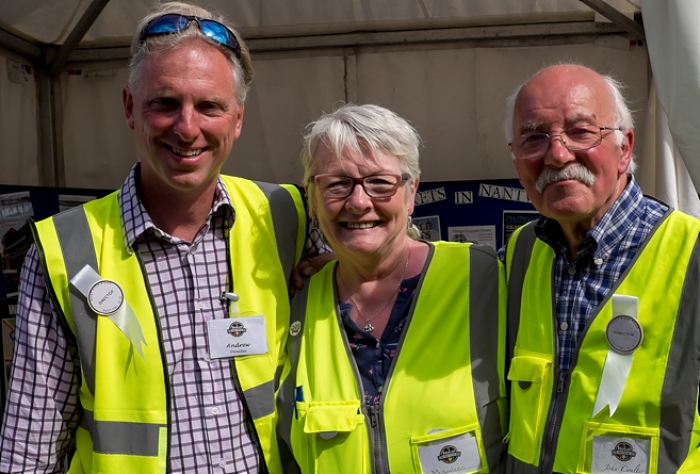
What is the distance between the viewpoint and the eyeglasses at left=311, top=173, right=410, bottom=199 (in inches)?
79.1

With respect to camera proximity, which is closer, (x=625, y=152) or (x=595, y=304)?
(x=595, y=304)

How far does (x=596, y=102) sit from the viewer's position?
5.89 ft

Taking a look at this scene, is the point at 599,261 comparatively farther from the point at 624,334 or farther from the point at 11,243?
the point at 11,243

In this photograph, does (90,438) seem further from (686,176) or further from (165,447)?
(686,176)

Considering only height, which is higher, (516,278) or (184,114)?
(184,114)

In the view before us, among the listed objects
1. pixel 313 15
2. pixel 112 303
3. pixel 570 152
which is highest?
pixel 313 15

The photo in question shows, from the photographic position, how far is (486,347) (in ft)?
6.38

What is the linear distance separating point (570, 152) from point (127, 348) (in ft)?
4.16

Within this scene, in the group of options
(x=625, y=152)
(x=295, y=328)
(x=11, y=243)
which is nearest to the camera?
(x=625, y=152)

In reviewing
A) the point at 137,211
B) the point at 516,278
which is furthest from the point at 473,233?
the point at 137,211

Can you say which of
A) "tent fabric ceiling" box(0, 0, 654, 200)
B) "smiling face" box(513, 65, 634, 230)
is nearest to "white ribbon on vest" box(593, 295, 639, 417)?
"smiling face" box(513, 65, 634, 230)

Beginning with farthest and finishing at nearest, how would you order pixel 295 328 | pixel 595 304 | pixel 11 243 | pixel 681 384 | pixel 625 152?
1. pixel 11 243
2. pixel 295 328
3. pixel 625 152
4. pixel 595 304
5. pixel 681 384

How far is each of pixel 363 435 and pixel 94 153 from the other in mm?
2965

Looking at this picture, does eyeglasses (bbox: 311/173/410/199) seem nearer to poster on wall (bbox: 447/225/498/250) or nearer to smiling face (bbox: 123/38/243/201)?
smiling face (bbox: 123/38/243/201)
